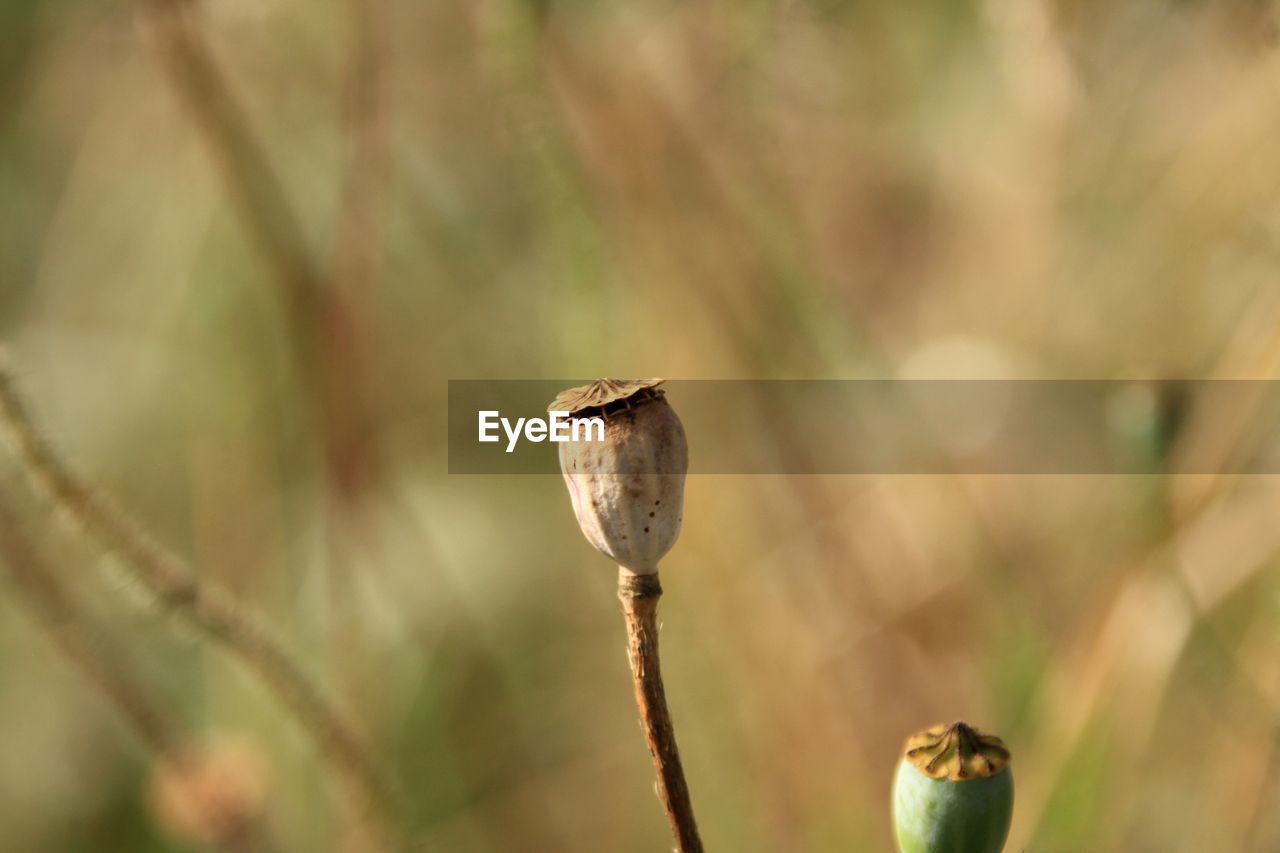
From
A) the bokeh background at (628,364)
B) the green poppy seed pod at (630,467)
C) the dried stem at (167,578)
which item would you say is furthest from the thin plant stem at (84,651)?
the green poppy seed pod at (630,467)

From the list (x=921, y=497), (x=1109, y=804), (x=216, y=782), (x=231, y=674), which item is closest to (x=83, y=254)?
(x=231, y=674)

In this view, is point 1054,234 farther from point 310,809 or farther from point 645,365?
point 310,809

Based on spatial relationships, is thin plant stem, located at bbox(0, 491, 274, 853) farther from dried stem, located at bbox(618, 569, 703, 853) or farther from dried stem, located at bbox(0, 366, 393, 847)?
dried stem, located at bbox(618, 569, 703, 853)

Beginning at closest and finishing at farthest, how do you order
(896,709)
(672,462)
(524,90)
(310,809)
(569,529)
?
(672,462) → (524,90) → (896,709) → (310,809) → (569,529)

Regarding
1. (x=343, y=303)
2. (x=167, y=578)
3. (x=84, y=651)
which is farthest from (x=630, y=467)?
(x=343, y=303)

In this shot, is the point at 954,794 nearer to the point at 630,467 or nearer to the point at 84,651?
the point at 630,467

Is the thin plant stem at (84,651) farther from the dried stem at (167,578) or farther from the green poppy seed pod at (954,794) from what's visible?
the green poppy seed pod at (954,794)

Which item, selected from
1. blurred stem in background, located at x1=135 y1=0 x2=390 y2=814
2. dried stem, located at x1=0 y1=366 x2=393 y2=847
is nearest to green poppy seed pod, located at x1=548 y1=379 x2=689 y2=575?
dried stem, located at x1=0 y1=366 x2=393 y2=847
